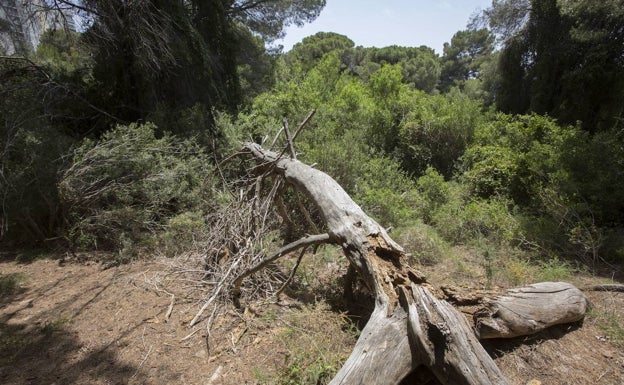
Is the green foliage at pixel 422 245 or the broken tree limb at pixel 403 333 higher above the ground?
the broken tree limb at pixel 403 333

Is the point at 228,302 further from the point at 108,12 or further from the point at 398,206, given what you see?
the point at 108,12

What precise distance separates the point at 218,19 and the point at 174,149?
3.78m

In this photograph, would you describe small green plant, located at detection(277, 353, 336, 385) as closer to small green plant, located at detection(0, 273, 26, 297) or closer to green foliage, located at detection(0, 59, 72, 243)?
small green plant, located at detection(0, 273, 26, 297)

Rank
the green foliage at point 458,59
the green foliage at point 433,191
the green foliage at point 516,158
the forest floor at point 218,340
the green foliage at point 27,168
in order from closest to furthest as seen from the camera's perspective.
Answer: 1. the forest floor at point 218,340
2. the green foliage at point 27,168
3. the green foliage at point 516,158
4. the green foliage at point 433,191
5. the green foliage at point 458,59

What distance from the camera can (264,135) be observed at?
5.93 m

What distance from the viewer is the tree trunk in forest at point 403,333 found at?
69.2 inches

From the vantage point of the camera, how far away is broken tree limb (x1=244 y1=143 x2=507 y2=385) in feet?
5.77

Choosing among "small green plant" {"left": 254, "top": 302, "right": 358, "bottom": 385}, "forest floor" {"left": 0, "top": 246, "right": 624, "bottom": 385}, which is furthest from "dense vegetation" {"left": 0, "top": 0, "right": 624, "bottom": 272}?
"small green plant" {"left": 254, "top": 302, "right": 358, "bottom": 385}

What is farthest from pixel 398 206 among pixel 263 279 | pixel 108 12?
pixel 108 12

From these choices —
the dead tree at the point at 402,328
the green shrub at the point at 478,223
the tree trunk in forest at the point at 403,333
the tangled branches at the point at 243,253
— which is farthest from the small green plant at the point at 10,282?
the green shrub at the point at 478,223

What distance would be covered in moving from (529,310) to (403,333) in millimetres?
1087

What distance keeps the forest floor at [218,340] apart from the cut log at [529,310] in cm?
15

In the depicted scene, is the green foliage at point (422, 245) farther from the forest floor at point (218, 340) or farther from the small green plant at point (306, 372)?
the small green plant at point (306, 372)

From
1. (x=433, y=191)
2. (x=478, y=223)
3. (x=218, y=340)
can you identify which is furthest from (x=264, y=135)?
(x=218, y=340)
